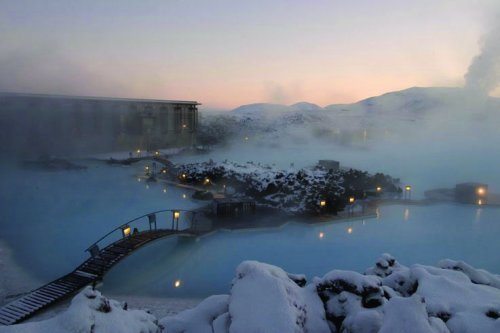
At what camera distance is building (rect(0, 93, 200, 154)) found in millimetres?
29328

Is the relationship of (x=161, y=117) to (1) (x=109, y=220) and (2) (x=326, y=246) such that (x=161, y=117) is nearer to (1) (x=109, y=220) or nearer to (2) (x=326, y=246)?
(1) (x=109, y=220)

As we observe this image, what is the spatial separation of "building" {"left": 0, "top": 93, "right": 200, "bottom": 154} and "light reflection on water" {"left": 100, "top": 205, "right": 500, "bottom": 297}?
69.5 ft

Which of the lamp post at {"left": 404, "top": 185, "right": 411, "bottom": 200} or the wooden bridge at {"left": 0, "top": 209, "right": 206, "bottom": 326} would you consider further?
the lamp post at {"left": 404, "top": 185, "right": 411, "bottom": 200}

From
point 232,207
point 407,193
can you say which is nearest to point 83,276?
point 232,207

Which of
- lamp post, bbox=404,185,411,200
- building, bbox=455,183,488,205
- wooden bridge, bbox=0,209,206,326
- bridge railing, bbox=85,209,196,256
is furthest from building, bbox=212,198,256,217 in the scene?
building, bbox=455,183,488,205

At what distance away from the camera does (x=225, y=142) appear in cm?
4691

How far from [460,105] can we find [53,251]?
2622 inches

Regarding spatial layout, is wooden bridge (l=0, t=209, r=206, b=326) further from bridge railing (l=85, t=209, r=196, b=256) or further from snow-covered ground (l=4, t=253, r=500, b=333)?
snow-covered ground (l=4, t=253, r=500, b=333)

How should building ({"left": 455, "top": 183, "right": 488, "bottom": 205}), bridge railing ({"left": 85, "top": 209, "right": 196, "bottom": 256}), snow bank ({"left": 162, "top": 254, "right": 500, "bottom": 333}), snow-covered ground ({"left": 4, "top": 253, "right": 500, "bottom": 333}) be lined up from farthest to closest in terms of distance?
building ({"left": 455, "top": 183, "right": 488, "bottom": 205}) < bridge railing ({"left": 85, "top": 209, "right": 196, "bottom": 256}) < snow bank ({"left": 162, "top": 254, "right": 500, "bottom": 333}) < snow-covered ground ({"left": 4, "top": 253, "right": 500, "bottom": 333})

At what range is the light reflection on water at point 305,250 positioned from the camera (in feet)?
35.1

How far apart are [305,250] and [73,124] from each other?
25.1 m

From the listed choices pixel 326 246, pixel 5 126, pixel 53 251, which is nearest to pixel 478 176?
pixel 326 246

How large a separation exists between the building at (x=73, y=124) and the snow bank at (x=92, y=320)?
30.0 m

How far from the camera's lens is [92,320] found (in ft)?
10.7
